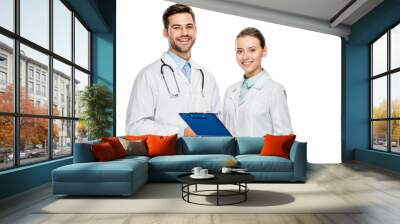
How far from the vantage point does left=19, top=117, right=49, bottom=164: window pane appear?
555 centimetres

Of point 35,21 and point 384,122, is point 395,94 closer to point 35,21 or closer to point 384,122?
point 384,122

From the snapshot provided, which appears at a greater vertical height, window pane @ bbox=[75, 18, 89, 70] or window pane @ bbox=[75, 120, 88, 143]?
window pane @ bbox=[75, 18, 89, 70]

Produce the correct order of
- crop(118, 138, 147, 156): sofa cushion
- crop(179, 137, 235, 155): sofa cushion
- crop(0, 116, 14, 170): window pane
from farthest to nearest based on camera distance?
crop(179, 137, 235, 155): sofa cushion < crop(118, 138, 147, 156): sofa cushion < crop(0, 116, 14, 170): window pane

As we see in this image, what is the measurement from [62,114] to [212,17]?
3.81m

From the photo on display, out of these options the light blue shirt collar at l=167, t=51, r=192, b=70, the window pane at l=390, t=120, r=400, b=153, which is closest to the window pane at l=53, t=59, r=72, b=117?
the light blue shirt collar at l=167, t=51, r=192, b=70

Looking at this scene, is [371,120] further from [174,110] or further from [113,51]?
[113,51]

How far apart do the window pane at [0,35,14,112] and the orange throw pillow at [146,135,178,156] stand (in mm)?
2400

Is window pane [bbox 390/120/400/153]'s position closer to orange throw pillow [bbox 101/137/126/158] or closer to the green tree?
orange throw pillow [bbox 101/137/126/158]

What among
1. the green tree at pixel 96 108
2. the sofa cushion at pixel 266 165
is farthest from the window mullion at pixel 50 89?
the sofa cushion at pixel 266 165

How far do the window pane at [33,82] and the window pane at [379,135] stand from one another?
701 centimetres

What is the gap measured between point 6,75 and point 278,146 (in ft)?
13.9

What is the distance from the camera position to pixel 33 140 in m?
5.91

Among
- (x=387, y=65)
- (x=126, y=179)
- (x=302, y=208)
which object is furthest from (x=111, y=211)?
(x=387, y=65)

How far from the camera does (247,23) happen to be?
8750mm
